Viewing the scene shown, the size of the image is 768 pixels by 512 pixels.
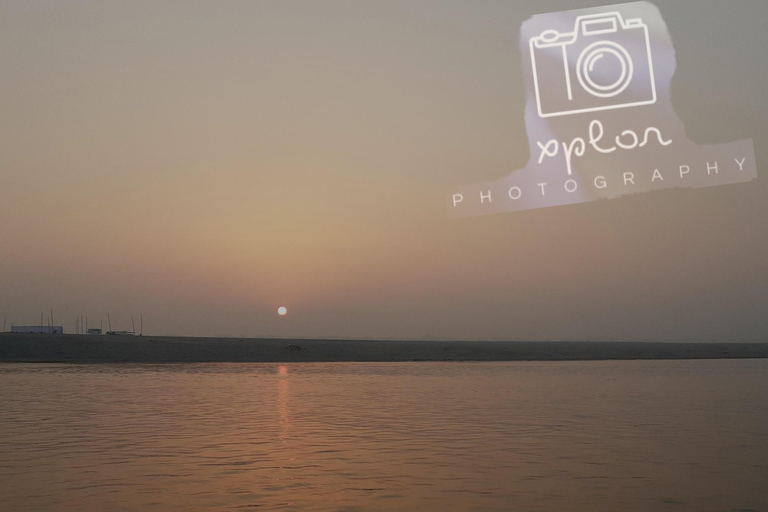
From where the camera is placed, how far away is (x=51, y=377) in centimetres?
4597

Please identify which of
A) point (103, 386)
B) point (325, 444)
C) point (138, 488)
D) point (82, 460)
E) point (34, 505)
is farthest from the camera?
point (103, 386)

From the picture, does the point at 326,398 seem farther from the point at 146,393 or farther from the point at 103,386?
the point at 103,386

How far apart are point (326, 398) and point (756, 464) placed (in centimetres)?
1912

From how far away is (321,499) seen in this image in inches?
500

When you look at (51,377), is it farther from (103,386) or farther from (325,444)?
(325,444)

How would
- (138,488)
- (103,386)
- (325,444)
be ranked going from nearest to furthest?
(138,488) < (325,444) < (103,386)

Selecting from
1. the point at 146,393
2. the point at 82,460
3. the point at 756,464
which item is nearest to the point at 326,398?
the point at 146,393

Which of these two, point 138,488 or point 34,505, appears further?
point 138,488

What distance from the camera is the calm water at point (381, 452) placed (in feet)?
42.2

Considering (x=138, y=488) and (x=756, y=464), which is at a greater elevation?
(x=138, y=488)

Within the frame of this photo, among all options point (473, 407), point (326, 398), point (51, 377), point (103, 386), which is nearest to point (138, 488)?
point (473, 407)

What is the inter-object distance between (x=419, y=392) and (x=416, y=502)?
23.7 meters

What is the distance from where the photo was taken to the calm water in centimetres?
1287

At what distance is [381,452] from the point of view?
17.6m
